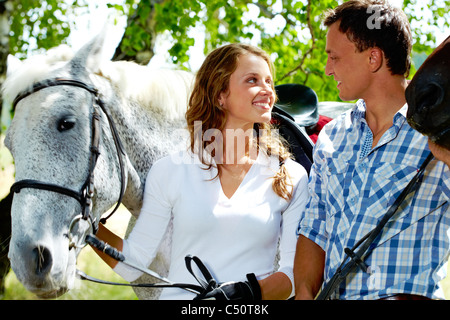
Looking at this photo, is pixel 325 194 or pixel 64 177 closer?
pixel 64 177

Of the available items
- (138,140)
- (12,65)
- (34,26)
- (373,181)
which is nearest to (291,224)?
(373,181)

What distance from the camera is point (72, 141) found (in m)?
1.98

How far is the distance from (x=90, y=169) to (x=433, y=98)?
136 cm

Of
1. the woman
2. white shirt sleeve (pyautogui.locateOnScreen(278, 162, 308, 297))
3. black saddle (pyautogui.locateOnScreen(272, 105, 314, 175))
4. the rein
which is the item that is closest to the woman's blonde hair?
the woman

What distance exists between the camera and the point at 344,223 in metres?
1.89

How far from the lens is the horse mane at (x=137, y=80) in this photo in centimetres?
214

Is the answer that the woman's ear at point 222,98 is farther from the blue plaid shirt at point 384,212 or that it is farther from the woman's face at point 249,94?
the blue plaid shirt at point 384,212

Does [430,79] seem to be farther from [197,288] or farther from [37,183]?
[37,183]

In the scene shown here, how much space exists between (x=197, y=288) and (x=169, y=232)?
0.54 m

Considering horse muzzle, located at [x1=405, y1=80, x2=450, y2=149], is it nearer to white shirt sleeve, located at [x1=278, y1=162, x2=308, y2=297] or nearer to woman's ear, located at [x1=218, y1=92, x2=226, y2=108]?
white shirt sleeve, located at [x1=278, y1=162, x2=308, y2=297]

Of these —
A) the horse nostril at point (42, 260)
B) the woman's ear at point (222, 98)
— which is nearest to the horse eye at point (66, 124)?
the horse nostril at point (42, 260)

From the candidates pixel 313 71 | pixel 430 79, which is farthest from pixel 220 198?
pixel 313 71

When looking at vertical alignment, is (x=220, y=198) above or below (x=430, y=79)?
below

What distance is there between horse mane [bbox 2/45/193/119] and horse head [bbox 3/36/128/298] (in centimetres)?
1
